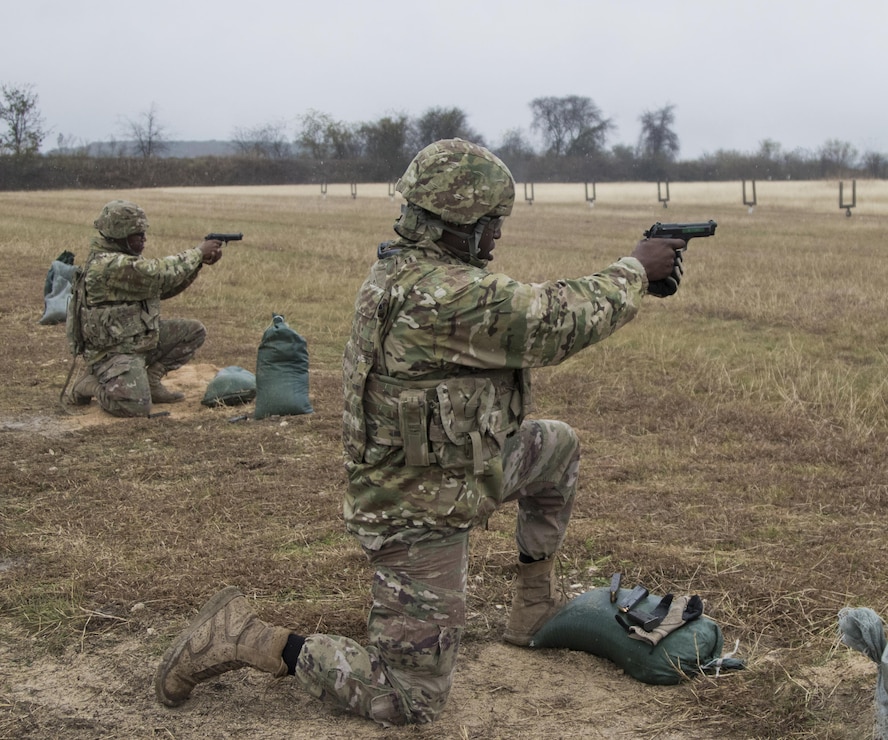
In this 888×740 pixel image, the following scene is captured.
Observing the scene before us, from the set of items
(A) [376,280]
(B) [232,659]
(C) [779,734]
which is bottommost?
(C) [779,734]

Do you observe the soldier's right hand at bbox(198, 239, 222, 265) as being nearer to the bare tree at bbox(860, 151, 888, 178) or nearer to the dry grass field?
the dry grass field

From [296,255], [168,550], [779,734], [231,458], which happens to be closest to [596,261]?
[296,255]

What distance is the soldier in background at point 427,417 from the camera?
3043mm

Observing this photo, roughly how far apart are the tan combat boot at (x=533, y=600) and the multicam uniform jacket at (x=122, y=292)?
4.44 metres

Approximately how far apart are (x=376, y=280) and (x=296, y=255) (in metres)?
15.5

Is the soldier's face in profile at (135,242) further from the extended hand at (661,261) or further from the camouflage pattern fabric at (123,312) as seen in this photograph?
the extended hand at (661,261)

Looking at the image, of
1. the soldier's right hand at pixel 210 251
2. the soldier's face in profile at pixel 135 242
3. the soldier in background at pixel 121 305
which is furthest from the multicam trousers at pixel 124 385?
the soldier's right hand at pixel 210 251

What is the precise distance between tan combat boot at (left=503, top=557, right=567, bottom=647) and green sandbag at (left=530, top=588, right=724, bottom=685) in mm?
40

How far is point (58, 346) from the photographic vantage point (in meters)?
9.91

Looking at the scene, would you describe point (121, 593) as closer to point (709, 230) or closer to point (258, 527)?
point (258, 527)

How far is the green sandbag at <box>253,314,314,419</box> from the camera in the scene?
7.06 meters

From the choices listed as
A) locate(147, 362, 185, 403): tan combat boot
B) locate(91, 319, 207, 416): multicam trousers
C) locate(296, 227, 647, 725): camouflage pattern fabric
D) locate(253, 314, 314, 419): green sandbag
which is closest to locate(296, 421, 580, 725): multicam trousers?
locate(296, 227, 647, 725): camouflage pattern fabric

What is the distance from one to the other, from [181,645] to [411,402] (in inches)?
42.1

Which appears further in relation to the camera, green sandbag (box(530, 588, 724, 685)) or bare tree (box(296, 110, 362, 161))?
bare tree (box(296, 110, 362, 161))
